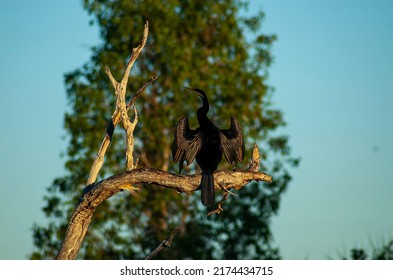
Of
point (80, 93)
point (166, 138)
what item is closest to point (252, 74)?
point (166, 138)

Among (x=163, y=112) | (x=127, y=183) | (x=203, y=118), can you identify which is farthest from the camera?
(x=163, y=112)

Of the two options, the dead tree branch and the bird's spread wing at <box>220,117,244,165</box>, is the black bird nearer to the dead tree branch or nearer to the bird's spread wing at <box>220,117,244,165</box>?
the bird's spread wing at <box>220,117,244,165</box>

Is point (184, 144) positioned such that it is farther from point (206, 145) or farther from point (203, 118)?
point (203, 118)

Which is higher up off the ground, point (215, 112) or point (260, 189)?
point (215, 112)

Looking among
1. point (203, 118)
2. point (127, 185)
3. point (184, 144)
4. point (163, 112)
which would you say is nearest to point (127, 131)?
point (184, 144)

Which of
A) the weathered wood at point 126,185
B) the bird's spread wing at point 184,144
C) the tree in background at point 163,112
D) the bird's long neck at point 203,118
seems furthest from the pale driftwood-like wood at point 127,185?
the tree in background at point 163,112

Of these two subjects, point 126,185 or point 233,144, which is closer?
point 126,185

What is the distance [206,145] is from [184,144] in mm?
428

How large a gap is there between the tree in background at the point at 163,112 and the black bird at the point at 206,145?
646 inches

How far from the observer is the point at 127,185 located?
13711mm
